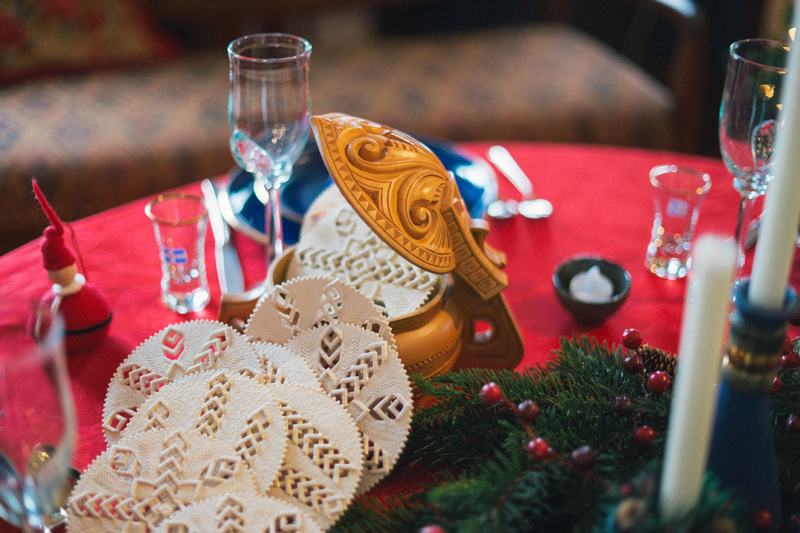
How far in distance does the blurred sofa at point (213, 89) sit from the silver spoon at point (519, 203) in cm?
81

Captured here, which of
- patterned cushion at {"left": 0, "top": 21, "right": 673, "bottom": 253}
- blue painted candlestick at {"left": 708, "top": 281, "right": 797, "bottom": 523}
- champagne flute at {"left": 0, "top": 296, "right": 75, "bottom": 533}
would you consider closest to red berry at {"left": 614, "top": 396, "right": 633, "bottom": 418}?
blue painted candlestick at {"left": 708, "top": 281, "right": 797, "bottom": 523}

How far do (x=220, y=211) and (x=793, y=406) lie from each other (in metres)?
0.76

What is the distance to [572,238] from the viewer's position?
39.6 inches

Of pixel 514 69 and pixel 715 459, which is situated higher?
pixel 715 459

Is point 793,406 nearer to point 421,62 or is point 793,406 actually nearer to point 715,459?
point 715,459

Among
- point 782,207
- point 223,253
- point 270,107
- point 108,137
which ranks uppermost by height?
point 782,207

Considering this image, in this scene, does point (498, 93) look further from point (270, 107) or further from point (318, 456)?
point (318, 456)

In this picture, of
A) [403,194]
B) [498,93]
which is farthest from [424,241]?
[498,93]

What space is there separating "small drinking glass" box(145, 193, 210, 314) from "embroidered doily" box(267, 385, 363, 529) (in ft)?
1.10

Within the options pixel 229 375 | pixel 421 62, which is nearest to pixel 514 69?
pixel 421 62

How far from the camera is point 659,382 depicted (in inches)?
22.0

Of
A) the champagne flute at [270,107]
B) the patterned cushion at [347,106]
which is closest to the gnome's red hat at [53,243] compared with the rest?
the champagne flute at [270,107]

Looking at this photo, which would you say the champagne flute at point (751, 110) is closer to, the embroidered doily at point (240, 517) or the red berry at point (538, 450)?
the red berry at point (538, 450)

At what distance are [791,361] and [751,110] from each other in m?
0.34
